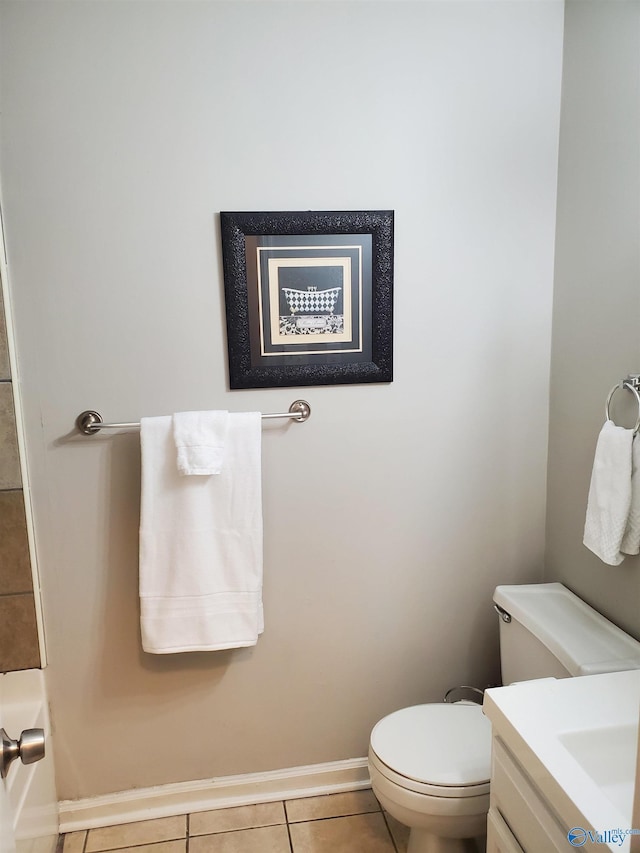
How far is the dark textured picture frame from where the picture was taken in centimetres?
164

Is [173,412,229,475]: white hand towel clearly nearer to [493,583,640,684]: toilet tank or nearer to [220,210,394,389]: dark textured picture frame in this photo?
[220,210,394,389]: dark textured picture frame

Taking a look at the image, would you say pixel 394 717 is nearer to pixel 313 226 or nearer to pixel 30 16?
pixel 313 226

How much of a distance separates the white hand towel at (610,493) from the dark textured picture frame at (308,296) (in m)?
A: 0.61

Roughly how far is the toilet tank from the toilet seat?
0.65 feet

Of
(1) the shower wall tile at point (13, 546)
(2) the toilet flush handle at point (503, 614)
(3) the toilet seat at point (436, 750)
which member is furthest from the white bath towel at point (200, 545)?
(2) the toilet flush handle at point (503, 614)

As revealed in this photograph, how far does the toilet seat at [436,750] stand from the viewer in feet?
4.81

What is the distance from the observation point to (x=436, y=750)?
1.57 metres

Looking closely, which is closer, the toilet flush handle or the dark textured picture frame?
the dark textured picture frame

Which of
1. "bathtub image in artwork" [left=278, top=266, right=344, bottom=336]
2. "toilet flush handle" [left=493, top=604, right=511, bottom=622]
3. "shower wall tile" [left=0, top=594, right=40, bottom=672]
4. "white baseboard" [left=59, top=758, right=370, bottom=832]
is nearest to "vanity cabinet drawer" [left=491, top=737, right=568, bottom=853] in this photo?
"toilet flush handle" [left=493, top=604, right=511, bottom=622]

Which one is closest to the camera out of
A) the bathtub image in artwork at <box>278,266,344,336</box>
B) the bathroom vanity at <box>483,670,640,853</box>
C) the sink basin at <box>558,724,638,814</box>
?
the bathroom vanity at <box>483,670,640,853</box>

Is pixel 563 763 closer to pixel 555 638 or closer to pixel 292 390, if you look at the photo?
pixel 555 638

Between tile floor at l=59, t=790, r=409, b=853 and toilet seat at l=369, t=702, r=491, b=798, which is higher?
toilet seat at l=369, t=702, r=491, b=798

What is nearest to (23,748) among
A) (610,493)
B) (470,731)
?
(470,731)

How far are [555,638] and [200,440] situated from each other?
1030mm
